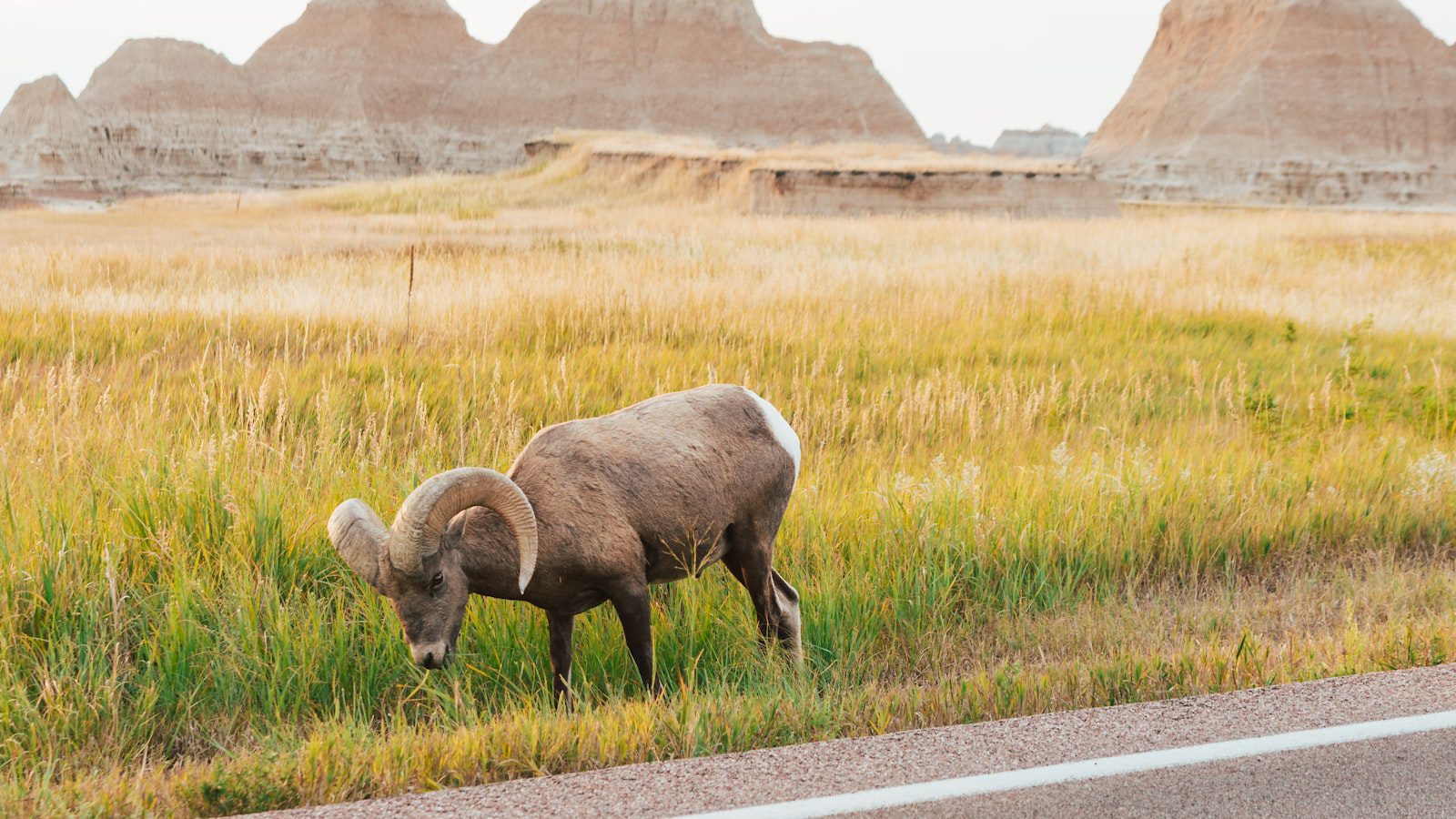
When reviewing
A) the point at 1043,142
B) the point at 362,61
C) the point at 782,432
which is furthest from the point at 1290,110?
the point at 782,432

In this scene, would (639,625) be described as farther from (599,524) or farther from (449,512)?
(449,512)

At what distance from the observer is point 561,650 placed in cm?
441

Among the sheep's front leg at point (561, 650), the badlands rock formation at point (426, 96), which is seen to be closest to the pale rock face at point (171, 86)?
the badlands rock formation at point (426, 96)

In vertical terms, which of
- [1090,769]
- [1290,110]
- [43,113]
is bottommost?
[1090,769]

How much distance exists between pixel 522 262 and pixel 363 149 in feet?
351

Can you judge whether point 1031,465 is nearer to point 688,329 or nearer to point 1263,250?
point 688,329

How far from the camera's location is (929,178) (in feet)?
126

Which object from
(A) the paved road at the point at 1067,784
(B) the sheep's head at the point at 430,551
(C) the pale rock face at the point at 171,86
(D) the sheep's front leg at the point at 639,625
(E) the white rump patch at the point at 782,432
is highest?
(C) the pale rock face at the point at 171,86

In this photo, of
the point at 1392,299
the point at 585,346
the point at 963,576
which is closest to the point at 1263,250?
the point at 1392,299

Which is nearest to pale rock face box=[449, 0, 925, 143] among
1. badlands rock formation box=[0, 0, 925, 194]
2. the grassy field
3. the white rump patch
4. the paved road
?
badlands rock formation box=[0, 0, 925, 194]

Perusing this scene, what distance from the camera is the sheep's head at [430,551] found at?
12.0 ft

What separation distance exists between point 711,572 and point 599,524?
1667 millimetres

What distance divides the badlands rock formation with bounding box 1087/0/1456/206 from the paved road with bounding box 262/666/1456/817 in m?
85.1

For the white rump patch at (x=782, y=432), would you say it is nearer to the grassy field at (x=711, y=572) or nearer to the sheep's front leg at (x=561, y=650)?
the grassy field at (x=711, y=572)
